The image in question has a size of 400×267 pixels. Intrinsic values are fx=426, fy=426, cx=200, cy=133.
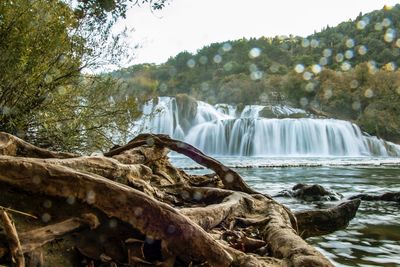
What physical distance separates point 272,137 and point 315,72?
1578 inches

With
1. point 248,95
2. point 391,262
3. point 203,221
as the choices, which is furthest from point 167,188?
point 248,95

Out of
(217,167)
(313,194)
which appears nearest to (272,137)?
(313,194)

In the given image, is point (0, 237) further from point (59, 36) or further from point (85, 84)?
point (85, 84)

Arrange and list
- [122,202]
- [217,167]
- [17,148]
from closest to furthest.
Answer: [122,202], [17,148], [217,167]

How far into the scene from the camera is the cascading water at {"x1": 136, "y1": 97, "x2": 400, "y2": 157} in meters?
43.2

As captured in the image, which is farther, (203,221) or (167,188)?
(167,188)

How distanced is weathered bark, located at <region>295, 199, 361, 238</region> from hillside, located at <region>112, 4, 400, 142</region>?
5109cm

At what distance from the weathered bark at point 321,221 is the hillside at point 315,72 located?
51088 millimetres

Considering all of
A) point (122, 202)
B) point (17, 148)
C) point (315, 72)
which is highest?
point (315, 72)

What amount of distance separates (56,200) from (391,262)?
433 cm

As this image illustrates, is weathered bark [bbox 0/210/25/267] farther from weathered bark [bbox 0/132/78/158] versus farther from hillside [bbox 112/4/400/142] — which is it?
hillside [bbox 112/4/400/142]

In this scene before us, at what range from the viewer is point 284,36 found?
A: 13238 cm

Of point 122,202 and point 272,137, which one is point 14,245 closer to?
point 122,202

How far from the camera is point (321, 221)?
7164 millimetres
